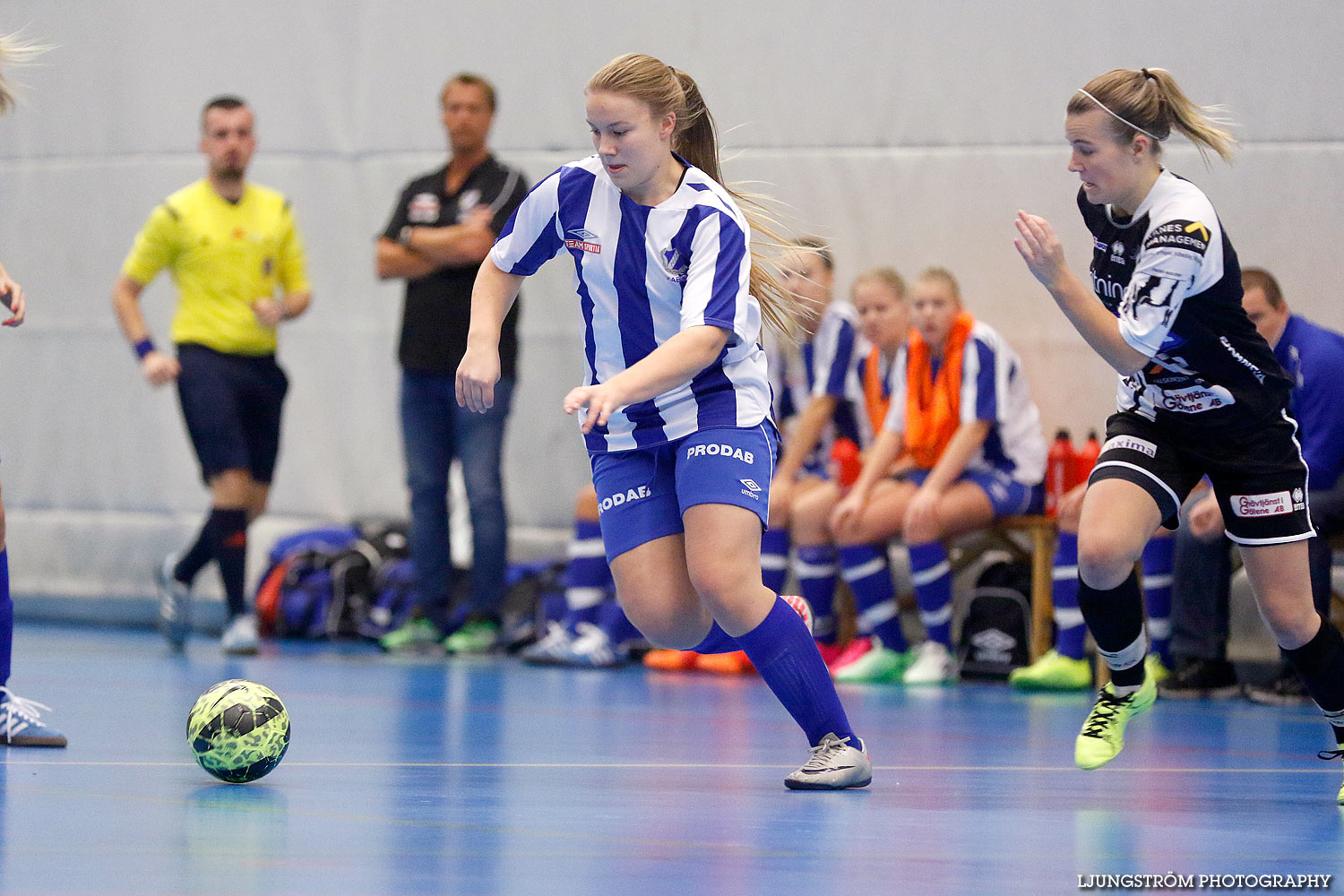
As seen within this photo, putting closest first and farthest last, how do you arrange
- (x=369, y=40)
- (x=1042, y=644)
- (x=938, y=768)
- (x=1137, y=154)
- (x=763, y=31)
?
(x=1137, y=154)
(x=938, y=768)
(x=1042, y=644)
(x=763, y=31)
(x=369, y=40)

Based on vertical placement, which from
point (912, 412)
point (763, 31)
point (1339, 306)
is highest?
point (763, 31)

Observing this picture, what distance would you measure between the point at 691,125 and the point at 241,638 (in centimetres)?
478

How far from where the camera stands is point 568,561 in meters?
9.04

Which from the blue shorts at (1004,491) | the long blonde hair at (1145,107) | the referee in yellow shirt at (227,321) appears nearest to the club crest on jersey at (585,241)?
the long blonde hair at (1145,107)

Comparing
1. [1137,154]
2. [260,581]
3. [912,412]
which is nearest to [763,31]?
[912,412]

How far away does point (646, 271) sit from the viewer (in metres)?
4.47

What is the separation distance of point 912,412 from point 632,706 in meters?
2.37

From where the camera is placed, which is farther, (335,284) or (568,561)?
(335,284)

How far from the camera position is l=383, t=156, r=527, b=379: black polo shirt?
870 cm

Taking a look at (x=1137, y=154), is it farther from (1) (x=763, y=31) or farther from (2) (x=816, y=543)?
(1) (x=763, y=31)

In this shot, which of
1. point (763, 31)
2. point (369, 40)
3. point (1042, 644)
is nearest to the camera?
point (1042, 644)

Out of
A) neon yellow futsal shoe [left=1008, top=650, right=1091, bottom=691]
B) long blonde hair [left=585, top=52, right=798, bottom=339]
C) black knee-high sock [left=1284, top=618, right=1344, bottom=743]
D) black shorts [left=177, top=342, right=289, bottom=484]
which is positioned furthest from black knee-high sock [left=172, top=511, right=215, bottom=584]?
black knee-high sock [left=1284, top=618, right=1344, bottom=743]

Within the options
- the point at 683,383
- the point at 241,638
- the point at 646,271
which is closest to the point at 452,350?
the point at 241,638

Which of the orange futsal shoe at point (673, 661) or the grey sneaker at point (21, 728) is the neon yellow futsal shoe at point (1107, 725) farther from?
the orange futsal shoe at point (673, 661)
